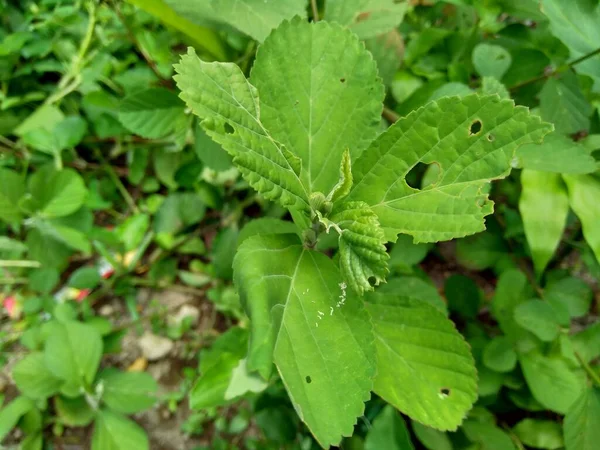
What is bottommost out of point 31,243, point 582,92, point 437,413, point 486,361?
point 31,243

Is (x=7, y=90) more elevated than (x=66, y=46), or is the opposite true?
(x=66, y=46)

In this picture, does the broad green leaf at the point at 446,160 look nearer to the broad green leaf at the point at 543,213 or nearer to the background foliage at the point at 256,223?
the background foliage at the point at 256,223

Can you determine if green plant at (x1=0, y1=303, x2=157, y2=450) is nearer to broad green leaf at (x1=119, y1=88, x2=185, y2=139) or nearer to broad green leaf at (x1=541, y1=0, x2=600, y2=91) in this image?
broad green leaf at (x1=119, y1=88, x2=185, y2=139)

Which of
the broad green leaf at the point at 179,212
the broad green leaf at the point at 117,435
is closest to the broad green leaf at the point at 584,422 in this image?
the broad green leaf at the point at 117,435

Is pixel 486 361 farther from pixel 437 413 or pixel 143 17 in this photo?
pixel 143 17

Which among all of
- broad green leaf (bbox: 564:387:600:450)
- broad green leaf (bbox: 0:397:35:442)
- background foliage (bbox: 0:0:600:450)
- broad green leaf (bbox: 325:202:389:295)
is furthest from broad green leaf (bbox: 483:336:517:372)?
broad green leaf (bbox: 0:397:35:442)

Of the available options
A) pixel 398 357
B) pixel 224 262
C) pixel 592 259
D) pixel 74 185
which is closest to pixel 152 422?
pixel 224 262
